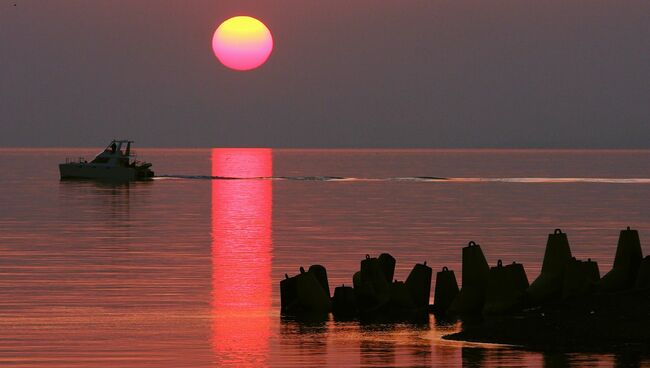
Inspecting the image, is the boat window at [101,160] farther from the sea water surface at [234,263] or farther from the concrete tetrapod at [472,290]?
the concrete tetrapod at [472,290]

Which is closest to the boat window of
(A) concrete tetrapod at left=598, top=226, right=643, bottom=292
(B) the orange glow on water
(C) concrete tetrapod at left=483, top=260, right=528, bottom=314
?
(B) the orange glow on water

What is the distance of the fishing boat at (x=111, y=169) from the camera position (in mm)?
171000

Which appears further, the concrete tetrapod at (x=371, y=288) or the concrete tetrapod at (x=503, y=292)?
the concrete tetrapod at (x=371, y=288)

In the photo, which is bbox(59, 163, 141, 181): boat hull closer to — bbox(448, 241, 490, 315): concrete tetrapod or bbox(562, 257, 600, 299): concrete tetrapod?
bbox(448, 241, 490, 315): concrete tetrapod

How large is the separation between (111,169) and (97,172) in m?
3.81

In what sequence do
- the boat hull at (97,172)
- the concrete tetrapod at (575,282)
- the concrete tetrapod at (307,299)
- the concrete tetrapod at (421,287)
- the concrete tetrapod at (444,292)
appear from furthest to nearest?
1. the boat hull at (97,172)
2. the concrete tetrapod at (307,299)
3. the concrete tetrapod at (421,287)
4. the concrete tetrapod at (444,292)
5. the concrete tetrapod at (575,282)

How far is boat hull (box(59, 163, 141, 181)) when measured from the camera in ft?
560

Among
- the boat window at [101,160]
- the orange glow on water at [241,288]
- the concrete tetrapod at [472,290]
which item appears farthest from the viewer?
the boat window at [101,160]

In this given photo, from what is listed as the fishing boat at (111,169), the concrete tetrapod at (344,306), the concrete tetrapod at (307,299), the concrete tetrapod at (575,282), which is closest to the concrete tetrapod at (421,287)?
the concrete tetrapod at (344,306)

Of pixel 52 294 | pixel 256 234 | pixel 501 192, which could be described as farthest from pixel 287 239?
pixel 501 192

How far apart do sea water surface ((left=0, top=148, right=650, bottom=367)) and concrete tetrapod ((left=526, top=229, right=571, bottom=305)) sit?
8.68 ft

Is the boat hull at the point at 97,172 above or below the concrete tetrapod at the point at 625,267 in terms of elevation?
above

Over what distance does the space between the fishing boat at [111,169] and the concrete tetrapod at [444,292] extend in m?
136

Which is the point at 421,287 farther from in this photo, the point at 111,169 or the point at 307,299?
the point at 111,169
